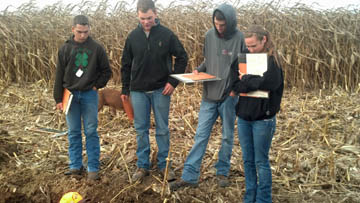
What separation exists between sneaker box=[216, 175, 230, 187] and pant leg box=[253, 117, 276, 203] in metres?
0.58

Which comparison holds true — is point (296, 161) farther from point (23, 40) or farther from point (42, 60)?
point (23, 40)

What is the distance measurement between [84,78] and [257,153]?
193 centimetres

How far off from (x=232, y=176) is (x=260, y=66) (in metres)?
1.57

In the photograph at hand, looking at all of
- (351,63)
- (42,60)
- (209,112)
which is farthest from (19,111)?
(351,63)

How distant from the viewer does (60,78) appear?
372 cm

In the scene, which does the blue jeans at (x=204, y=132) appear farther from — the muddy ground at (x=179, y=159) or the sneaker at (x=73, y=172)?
the sneaker at (x=73, y=172)

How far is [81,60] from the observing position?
143 inches

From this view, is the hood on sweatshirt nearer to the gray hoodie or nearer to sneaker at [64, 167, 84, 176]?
the gray hoodie

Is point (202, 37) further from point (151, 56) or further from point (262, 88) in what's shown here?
point (262, 88)

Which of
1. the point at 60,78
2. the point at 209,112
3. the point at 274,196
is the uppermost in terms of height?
the point at 60,78

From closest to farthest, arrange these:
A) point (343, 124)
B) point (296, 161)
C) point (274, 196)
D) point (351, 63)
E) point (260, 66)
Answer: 1. point (260, 66)
2. point (274, 196)
3. point (296, 161)
4. point (343, 124)
5. point (351, 63)

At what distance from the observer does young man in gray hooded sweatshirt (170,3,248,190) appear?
3.41 m

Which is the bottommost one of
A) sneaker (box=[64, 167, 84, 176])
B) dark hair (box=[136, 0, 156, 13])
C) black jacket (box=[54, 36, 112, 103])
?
sneaker (box=[64, 167, 84, 176])

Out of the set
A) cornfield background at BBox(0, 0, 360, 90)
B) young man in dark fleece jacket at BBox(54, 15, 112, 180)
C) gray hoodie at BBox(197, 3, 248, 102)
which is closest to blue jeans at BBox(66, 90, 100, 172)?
young man in dark fleece jacket at BBox(54, 15, 112, 180)
